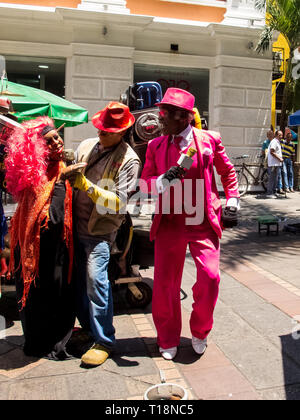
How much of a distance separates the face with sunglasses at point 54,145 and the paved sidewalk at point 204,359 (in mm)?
1450

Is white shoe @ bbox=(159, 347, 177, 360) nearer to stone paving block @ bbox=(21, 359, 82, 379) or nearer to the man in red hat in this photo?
the man in red hat

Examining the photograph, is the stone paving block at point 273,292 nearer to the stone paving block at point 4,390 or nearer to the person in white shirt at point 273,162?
the stone paving block at point 4,390

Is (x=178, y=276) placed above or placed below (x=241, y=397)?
above

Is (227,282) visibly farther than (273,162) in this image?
No

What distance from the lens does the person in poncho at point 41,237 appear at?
10.8ft

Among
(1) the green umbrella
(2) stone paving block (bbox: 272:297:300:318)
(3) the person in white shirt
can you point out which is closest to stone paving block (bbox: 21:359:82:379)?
(2) stone paving block (bbox: 272:297:300:318)

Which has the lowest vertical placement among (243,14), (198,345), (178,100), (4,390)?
(4,390)

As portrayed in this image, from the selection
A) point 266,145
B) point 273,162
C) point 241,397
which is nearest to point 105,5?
point 266,145

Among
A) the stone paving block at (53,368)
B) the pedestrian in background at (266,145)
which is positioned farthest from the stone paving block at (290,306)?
the pedestrian in background at (266,145)

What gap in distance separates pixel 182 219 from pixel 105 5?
10.6 m

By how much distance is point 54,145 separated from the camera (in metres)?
3.36

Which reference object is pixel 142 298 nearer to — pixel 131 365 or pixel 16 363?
pixel 131 365

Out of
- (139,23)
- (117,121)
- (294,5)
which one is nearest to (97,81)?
(139,23)

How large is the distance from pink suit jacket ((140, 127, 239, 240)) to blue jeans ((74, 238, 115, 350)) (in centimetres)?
41
